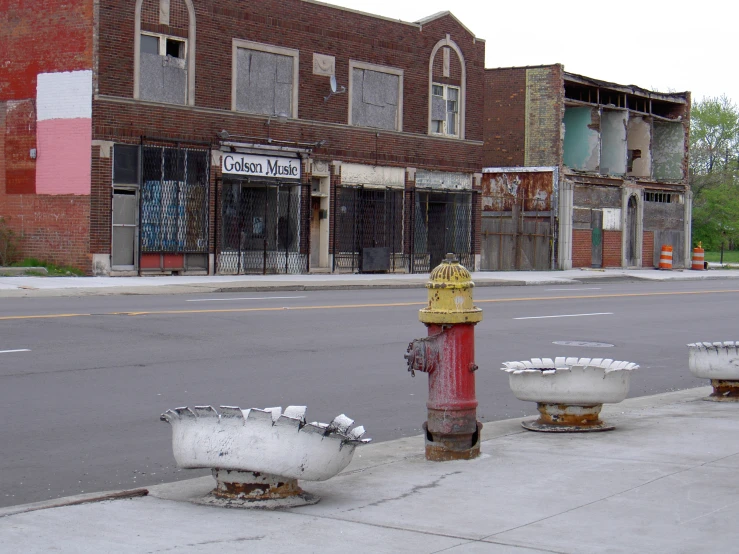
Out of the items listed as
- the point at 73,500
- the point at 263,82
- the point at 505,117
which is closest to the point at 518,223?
the point at 505,117

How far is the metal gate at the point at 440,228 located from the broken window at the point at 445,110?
2285mm

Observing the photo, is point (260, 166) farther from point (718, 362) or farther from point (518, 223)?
point (718, 362)

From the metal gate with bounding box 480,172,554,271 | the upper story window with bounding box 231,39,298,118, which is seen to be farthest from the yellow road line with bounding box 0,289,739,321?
the metal gate with bounding box 480,172,554,271

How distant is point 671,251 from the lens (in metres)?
49.4

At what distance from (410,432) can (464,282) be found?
2.12 meters

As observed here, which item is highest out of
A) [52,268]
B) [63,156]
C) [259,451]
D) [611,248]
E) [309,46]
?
[309,46]

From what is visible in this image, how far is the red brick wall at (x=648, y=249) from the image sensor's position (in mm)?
49531

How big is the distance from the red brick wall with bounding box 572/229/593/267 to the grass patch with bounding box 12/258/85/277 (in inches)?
932

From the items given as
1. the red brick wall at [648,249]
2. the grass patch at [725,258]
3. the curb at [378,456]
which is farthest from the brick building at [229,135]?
the grass patch at [725,258]

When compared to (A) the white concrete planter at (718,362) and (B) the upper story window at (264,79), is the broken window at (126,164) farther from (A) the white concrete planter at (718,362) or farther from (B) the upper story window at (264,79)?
(A) the white concrete planter at (718,362)

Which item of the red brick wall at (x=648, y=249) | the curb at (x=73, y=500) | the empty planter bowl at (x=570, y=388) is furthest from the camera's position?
the red brick wall at (x=648, y=249)

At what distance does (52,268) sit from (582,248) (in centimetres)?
2479

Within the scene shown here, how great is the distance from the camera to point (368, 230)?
35750 mm

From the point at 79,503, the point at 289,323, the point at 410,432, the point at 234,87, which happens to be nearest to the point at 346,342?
the point at 289,323
